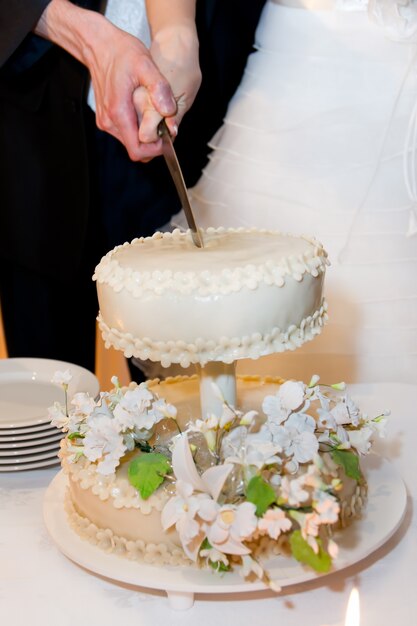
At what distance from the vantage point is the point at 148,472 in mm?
915

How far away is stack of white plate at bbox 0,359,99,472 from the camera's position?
1.16 metres

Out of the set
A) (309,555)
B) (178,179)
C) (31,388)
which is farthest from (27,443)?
(309,555)

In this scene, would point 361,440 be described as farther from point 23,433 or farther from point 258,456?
point 23,433

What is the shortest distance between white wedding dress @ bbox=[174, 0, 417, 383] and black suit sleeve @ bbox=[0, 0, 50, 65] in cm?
45

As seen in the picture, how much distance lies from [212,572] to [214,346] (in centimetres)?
23

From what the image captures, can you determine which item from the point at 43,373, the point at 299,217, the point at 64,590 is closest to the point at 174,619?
the point at 64,590

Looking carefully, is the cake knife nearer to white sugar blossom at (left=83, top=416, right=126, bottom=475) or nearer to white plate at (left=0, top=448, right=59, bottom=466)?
white sugar blossom at (left=83, top=416, right=126, bottom=475)

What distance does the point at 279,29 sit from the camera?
1702 millimetres

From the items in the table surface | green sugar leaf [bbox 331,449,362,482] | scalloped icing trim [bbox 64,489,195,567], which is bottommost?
the table surface

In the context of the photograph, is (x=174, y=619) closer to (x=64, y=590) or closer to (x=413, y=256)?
(x=64, y=590)

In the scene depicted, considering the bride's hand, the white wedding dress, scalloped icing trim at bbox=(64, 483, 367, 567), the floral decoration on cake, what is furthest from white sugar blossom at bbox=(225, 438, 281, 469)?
the white wedding dress

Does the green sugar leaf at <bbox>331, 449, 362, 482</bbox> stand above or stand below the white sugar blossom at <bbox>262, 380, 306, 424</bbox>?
below

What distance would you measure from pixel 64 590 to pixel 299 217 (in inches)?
36.0

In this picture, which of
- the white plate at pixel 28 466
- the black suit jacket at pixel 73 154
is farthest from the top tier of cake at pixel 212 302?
the black suit jacket at pixel 73 154
